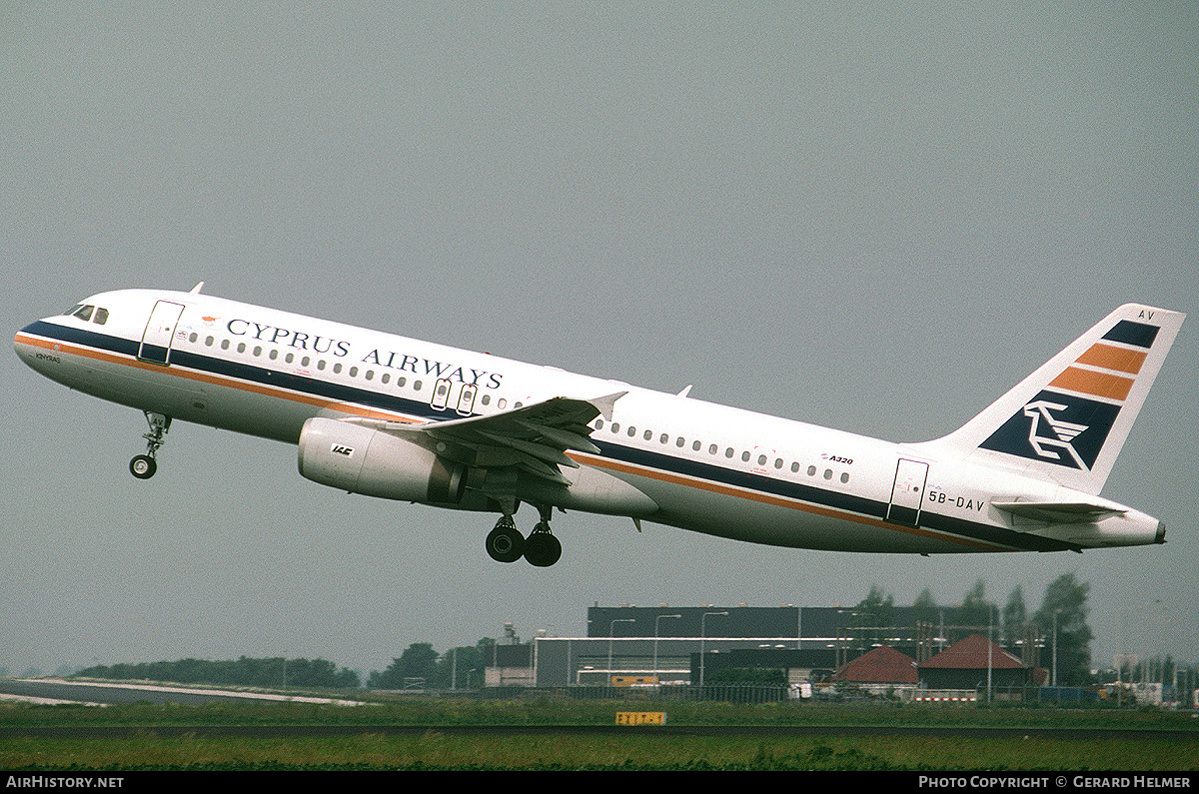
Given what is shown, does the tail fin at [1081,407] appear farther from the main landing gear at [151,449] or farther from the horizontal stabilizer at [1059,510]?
the main landing gear at [151,449]

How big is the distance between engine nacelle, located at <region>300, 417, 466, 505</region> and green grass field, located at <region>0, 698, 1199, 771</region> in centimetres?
528

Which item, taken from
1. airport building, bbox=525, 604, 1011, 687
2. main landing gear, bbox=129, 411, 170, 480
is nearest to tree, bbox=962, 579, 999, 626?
airport building, bbox=525, 604, 1011, 687

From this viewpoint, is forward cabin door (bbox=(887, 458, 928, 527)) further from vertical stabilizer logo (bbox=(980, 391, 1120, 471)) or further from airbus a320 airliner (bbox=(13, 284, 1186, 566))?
vertical stabilizer logo (bbox=(980, 391, 1120, 471))

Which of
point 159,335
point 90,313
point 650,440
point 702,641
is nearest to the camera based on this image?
point 650,440

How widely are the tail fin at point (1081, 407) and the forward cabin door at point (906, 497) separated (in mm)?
1480

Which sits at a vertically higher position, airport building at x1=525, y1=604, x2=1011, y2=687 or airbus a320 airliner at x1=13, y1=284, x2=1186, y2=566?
airbus a320 airliner at x1=13, y1=284, x2=1186, y2=566

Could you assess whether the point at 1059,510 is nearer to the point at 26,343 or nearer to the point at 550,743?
the point at 550,743

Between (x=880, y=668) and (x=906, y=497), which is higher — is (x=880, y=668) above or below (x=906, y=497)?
below

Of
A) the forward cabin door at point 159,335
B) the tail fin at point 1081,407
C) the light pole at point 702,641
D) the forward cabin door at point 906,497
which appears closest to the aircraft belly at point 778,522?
the forward cabin door at point 906,497

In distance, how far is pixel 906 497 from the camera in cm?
3064

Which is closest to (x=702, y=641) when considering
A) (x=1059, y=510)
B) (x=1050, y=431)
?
(x=1050, y=431)

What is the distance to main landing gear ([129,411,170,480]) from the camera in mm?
32812

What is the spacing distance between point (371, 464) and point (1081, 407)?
644 inches
